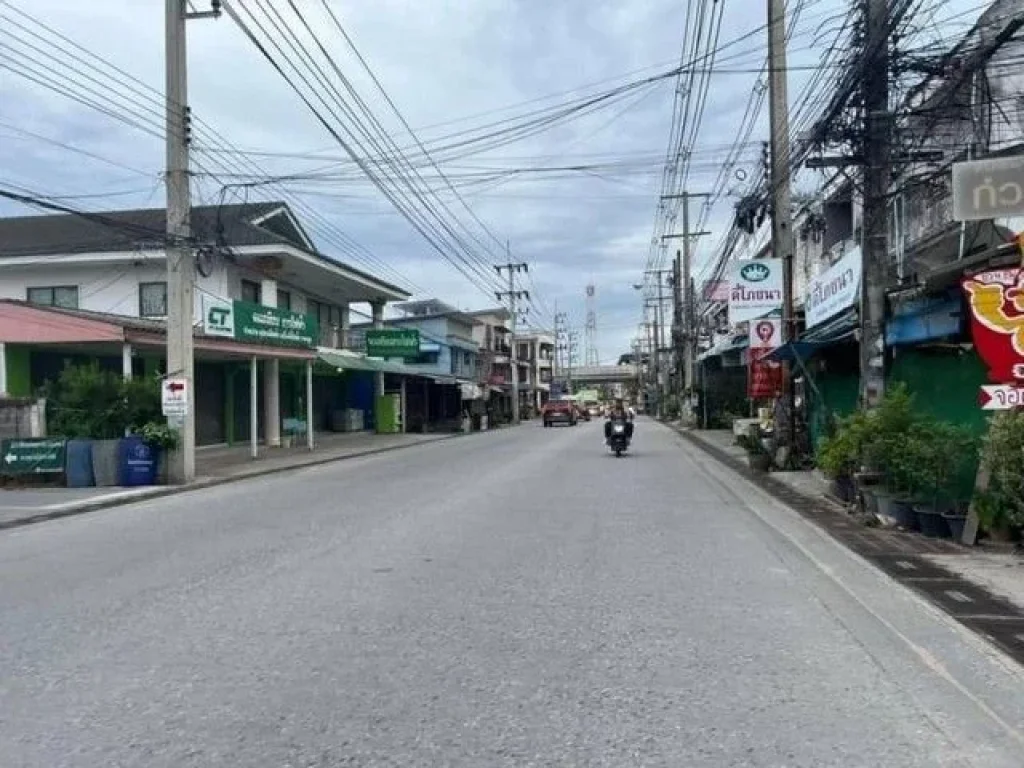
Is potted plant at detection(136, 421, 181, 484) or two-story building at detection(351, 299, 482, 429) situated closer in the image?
potted plant at detection(136, 421, 181, 484)

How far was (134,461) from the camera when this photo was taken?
792 inches

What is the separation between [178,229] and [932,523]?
15208 mm

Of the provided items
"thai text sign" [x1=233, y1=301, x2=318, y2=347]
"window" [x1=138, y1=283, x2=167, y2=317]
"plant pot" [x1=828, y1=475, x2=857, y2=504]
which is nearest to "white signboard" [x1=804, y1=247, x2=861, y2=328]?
"plant pot" [x1=828, y1=475, x2=857, y2=504]

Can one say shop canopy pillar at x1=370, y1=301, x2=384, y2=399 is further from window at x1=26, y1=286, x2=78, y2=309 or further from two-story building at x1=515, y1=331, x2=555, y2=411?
two-story building at x1=515, y1=331, x2=555, y2=411

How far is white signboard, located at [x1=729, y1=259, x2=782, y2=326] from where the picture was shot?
71.0 feet

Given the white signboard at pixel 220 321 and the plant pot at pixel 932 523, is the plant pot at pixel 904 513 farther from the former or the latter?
the white signboard at pixel 220 321

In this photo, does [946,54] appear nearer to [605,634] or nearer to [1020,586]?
[1020,586]

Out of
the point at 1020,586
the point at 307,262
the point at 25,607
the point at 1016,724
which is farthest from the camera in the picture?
the point at 307,262

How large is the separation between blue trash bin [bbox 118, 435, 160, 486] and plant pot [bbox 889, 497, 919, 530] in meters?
14.2

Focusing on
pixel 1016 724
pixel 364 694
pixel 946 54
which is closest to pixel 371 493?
pixel 946 54

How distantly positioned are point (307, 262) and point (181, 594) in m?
27.7

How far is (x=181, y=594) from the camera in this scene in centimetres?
860

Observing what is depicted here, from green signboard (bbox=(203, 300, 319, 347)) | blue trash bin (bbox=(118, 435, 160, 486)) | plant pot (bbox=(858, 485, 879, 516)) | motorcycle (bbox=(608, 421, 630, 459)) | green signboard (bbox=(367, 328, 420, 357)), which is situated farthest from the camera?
green signboard (bbox=(367, 328, 420, 357))

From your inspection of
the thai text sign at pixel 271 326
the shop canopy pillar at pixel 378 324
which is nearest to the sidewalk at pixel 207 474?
the thai text sign at pixel 271 326
